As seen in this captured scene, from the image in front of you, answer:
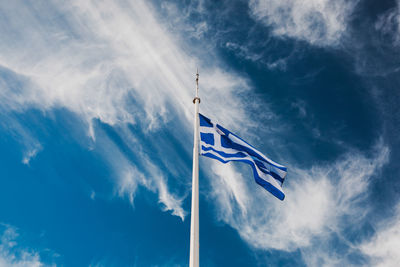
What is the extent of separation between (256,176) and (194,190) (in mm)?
4642

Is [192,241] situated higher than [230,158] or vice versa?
[230,158]

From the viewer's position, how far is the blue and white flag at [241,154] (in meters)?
14.2

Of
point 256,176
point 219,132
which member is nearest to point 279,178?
point 256,176

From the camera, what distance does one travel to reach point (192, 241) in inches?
380

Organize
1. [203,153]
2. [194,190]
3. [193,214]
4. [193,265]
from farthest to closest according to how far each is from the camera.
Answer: [203,153] → [194,190] → [193,214] → [193,265]

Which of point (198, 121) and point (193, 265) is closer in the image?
point (193, 265)

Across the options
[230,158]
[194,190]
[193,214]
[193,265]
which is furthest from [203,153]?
[193,265]

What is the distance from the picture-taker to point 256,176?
14.4 metres

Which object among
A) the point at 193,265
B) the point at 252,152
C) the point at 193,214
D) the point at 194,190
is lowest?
the point at 193,265

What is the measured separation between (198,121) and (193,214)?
557 centimetres

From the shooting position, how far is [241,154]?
14773 millimetres

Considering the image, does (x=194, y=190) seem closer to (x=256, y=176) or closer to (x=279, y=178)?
(x=256, y=176)

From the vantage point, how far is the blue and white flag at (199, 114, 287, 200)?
14.2 metres

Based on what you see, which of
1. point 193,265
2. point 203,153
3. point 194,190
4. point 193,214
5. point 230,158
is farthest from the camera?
point 230,158
